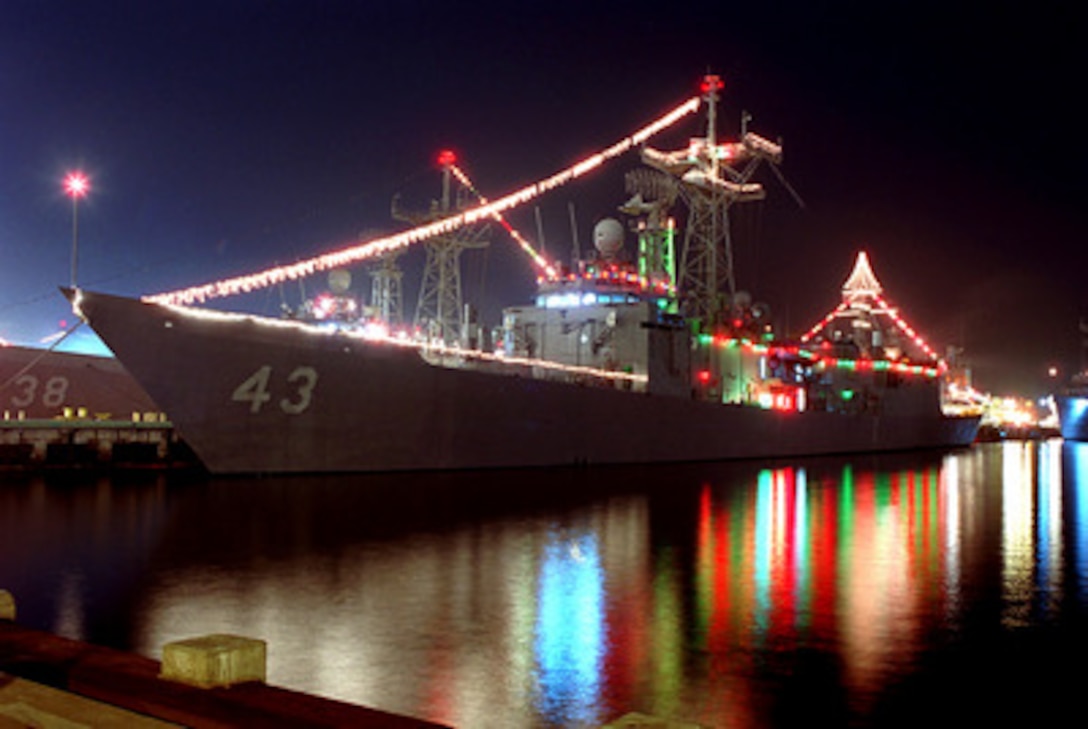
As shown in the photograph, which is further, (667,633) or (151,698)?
(667,633)

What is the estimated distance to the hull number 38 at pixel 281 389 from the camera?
67.4ft

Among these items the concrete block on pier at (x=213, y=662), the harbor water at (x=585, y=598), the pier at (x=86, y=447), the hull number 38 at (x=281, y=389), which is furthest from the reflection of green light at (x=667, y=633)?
the pier at (x=86, y=447)

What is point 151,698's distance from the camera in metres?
3.97

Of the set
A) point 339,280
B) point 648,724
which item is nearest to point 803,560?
point 648,724

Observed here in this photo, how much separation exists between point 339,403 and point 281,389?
1450 millimetres

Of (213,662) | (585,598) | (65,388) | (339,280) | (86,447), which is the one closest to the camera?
(213,662)

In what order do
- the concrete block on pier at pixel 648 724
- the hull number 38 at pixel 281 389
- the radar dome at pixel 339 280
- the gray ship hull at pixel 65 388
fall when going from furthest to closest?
the radar dome at pixel 339 280, the gray ship hull at pixel 65 388, the hull number 38 at pixel 281 389, the concrete block on pier at pixel 648 724

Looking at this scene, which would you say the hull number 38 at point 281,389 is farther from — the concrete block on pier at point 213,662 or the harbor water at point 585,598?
the concrete block on pier at point 213,662

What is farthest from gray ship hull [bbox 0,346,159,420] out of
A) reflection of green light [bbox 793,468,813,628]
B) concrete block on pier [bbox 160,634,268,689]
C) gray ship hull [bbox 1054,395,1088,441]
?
gray ship hull [bbox 1054,395,1088,441]

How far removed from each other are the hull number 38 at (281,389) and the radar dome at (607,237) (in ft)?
47.0

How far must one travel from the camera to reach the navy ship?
801 inches

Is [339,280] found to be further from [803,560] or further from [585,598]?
[585,598]

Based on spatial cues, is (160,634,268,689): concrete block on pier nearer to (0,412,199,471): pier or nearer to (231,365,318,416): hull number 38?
(231,365,318,416): hull number 38

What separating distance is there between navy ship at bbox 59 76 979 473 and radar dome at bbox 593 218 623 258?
0.06 metres
